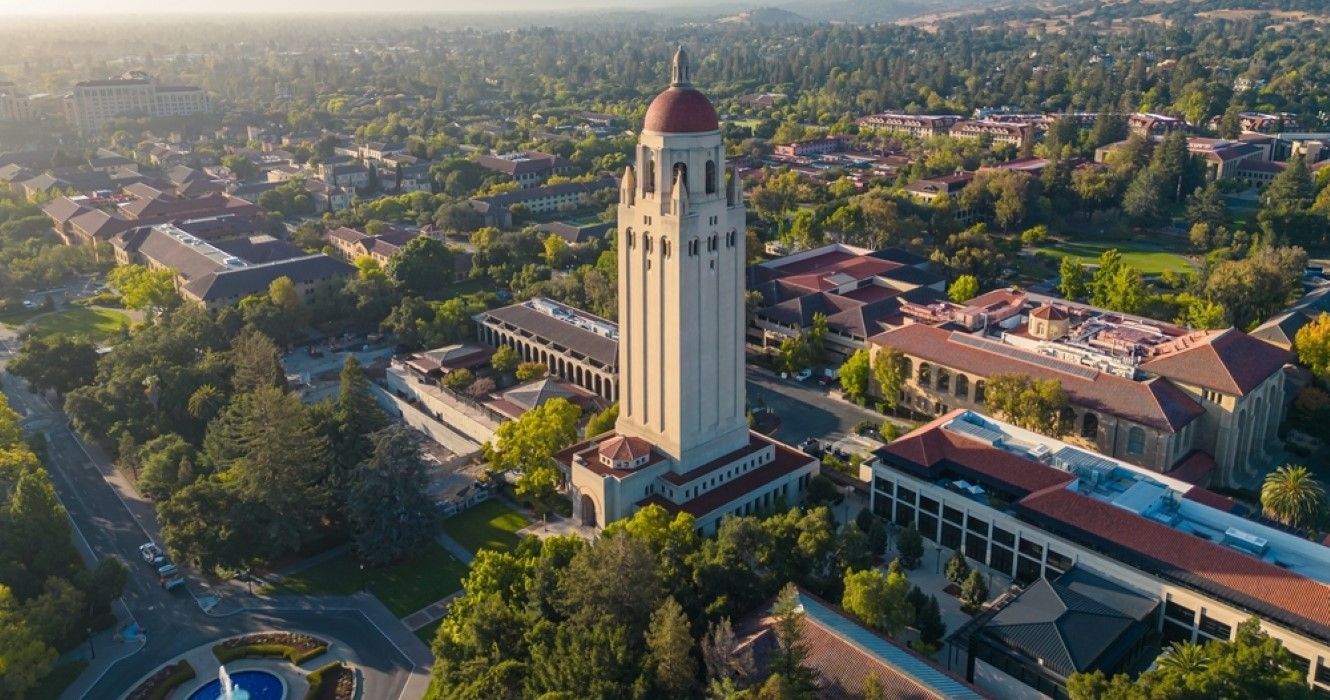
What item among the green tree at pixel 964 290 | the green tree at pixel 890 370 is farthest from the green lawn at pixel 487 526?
the green tree at pixel 964 290

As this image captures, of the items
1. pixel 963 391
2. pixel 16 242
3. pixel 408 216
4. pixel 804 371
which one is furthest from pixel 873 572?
pixel 16 242

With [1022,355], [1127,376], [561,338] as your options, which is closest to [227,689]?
[561,338]

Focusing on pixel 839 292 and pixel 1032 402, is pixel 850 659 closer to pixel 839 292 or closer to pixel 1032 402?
pixel 1032 402

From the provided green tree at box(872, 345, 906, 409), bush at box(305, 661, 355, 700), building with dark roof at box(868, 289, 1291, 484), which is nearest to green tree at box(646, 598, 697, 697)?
bush at box(305, 661, 355, 700)

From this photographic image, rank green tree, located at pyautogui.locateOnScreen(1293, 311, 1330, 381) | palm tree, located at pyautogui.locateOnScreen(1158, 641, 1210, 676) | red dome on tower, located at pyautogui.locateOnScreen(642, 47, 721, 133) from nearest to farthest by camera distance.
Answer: palm tree, located at pyautogui.locateOnScreen(1158, 641, 1210, 676), red dome on tower, located at pyautogui.locateOnScreen(642, 47, 721, 133), green tree, located at pyautogui.locateOnScreen(1293, 311, 1330, 381)

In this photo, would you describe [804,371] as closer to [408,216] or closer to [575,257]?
[575,257]

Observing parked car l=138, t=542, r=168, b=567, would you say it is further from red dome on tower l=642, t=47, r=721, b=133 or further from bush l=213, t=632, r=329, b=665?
red dome on tower l=642, t=47, r=721, b=133
